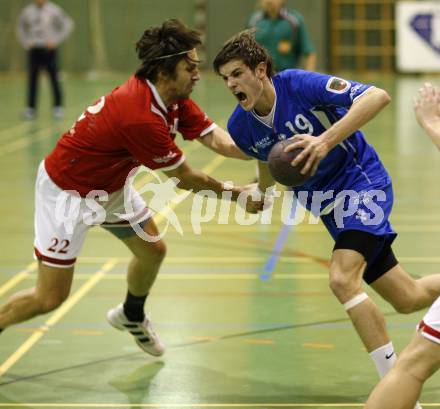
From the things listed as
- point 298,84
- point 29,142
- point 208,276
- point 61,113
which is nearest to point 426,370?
point 298,84

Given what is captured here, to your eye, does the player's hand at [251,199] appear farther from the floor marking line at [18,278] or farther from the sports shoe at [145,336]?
the floor marking line at [18,278]

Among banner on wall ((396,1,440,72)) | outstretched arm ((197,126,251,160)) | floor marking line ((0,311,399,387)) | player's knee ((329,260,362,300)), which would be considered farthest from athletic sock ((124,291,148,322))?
banner on wall ((396,1,440,72))

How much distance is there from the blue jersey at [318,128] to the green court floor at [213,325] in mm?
1198

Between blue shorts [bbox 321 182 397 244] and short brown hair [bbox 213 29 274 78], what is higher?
short brown hair [bbox 213 29 274 78]

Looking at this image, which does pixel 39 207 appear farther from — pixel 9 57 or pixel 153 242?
pixel 9 57

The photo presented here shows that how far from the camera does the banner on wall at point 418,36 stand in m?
25.4

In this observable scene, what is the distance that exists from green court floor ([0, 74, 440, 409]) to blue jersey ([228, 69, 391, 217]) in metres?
1.20

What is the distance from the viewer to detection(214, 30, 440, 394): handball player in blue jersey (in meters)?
5.16

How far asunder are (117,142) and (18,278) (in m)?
2.99

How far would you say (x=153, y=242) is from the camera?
20.5 feet

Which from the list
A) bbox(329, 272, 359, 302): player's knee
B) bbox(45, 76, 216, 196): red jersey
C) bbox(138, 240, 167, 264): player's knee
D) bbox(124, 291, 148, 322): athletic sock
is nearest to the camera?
bbox(329, 272, 359, 302): player's knee

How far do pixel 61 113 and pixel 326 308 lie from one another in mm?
13157

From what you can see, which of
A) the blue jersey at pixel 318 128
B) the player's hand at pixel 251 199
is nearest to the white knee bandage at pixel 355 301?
the blue jersey at pixel 318 128

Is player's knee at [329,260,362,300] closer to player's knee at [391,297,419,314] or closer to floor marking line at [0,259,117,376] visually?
player's knee at [391,297,419,314]
